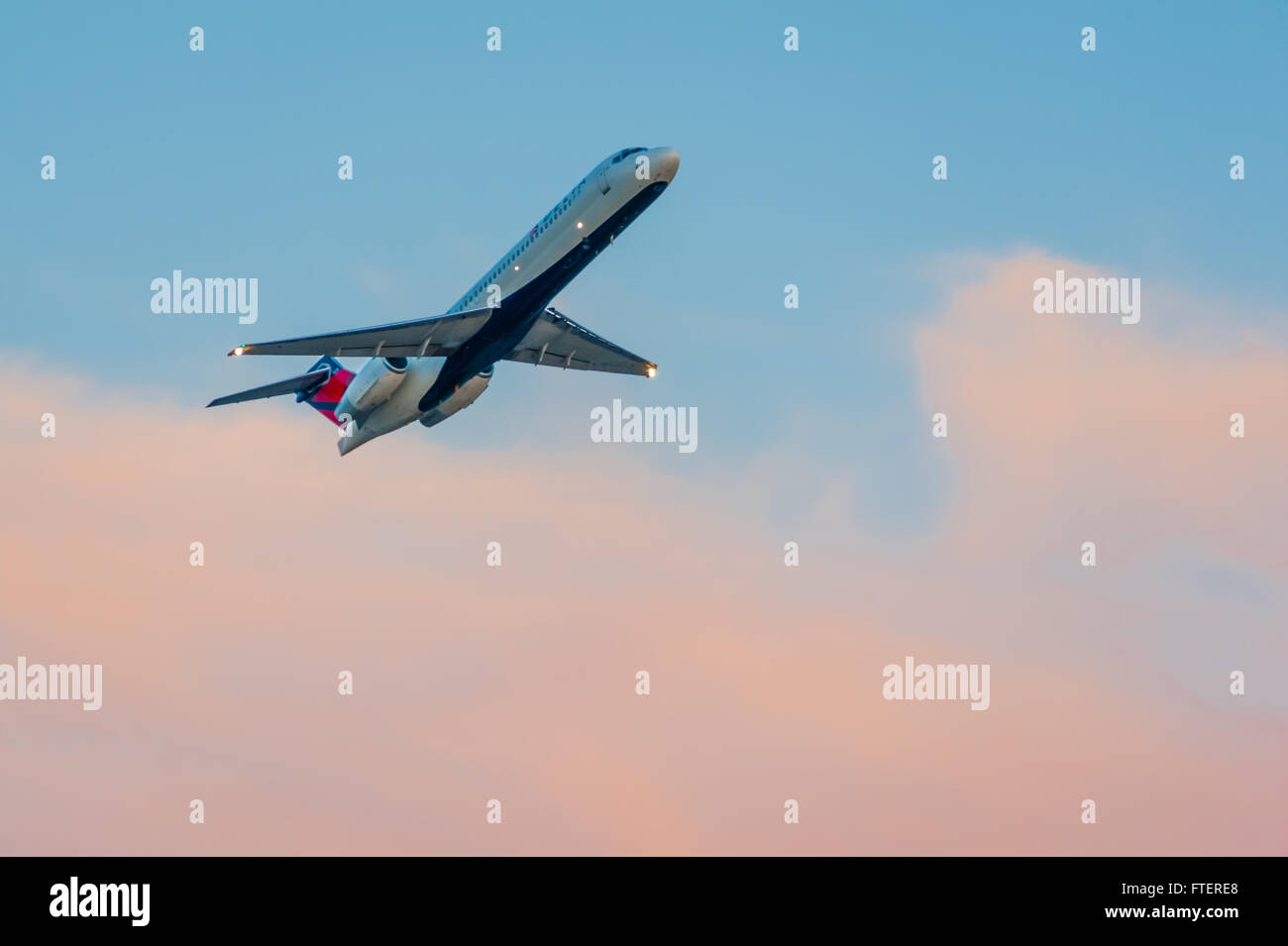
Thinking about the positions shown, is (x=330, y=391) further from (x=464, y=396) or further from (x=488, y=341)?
Answer: (x=488, y=341)

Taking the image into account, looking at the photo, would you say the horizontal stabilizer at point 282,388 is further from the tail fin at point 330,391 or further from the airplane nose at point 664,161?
the airplane nose at point 664,161

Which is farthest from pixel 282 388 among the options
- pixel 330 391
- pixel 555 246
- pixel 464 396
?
pixel 555 246

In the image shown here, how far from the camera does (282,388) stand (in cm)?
8481

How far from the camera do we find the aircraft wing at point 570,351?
79000 mm

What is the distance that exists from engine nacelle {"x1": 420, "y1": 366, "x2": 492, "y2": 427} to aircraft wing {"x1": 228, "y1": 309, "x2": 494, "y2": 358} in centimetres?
301

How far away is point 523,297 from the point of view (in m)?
70.4

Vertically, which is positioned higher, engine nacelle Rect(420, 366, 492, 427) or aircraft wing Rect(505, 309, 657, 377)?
aircraft wing Rect(505, 309, 657, 377)

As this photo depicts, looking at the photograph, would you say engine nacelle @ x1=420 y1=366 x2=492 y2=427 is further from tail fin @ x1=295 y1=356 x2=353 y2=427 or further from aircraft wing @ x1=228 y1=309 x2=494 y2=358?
tail fin @ x1=295 y1=356 x2=353 y2=427

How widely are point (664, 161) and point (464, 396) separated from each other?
68.2 ft

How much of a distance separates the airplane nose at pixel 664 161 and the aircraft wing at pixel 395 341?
12.9m

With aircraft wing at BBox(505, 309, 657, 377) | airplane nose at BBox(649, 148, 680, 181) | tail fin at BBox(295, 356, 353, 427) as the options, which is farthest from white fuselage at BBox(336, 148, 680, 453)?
tail fin at BBox(295, 356, 353, 427)

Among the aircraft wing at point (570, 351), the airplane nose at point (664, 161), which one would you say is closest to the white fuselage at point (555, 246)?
the airplane nose at point (664, 161)

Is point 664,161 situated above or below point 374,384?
above

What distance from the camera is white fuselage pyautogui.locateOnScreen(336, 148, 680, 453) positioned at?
63094mm
